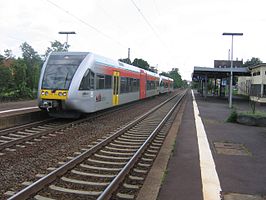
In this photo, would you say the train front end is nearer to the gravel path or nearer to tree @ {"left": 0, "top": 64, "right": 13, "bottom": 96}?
the gravel path

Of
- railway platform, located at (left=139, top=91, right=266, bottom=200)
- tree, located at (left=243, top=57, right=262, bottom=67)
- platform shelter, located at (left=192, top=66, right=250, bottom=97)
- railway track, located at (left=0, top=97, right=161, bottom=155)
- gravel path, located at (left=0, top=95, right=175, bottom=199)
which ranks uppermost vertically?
tree, located at (left=243, top=57, right=262, bottom=67)

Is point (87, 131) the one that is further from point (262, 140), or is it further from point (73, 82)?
point (262, 140)

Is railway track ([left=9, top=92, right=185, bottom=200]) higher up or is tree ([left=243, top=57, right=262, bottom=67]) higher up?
tree ([left=243, top=57, right=262, bottom=67])

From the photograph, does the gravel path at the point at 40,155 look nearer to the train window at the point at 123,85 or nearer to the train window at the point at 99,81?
the train window at the point at 99,81

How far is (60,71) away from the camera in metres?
14.6

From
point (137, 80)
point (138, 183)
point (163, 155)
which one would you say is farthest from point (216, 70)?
point (138, 183)

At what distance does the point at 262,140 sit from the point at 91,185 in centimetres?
727

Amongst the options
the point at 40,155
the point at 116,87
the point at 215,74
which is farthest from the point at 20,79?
the point at 215,74

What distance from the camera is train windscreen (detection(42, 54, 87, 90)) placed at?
1432 cm

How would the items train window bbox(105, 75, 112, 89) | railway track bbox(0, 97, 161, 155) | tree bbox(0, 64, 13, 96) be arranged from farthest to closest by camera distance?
tree bbox(0, 64, 13, 96) → train window bbox(105, 75, 112, 89) → railway track bbox(0, 97, 161, 155)

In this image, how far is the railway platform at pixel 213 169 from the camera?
221 inches

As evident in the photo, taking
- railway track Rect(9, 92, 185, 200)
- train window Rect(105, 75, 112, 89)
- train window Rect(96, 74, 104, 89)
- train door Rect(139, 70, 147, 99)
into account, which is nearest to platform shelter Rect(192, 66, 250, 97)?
train door Rect(139, 70, 147, 99)

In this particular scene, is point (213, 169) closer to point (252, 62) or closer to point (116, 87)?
point (116, 87)

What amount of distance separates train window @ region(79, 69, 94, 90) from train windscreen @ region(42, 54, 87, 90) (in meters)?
0.50
